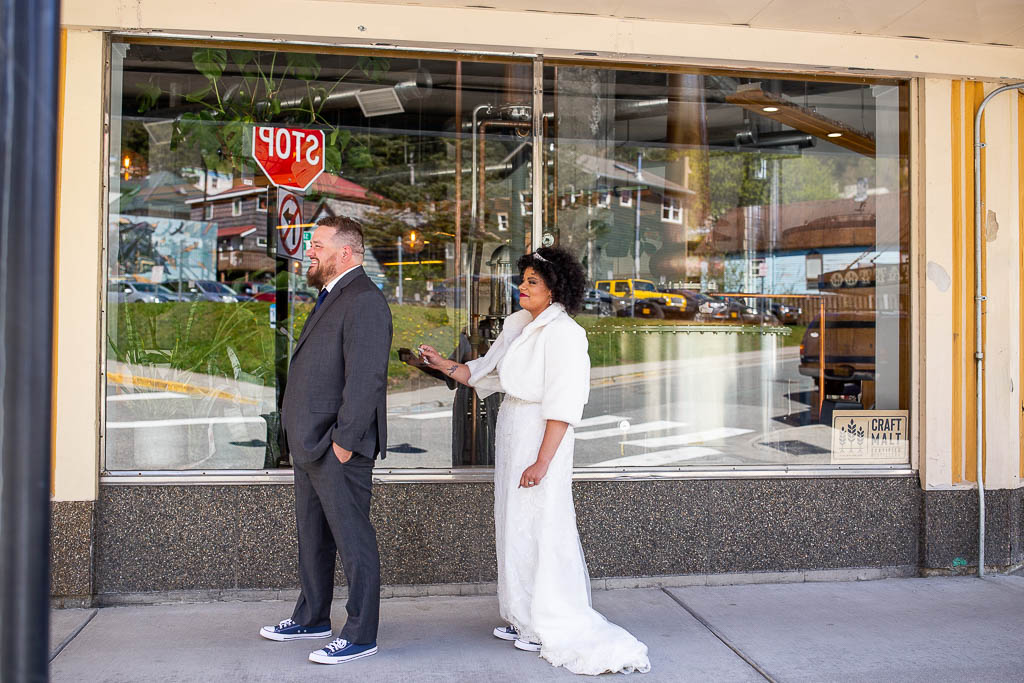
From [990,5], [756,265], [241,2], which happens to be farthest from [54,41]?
[756,265]

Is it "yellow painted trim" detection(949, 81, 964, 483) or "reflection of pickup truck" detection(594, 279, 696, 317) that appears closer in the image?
"yellow painted trim" detection(949, 81, 964, 483)

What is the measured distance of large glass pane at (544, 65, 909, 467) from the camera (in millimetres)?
5715

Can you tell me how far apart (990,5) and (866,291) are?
210cm

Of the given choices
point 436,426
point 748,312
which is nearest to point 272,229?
point 436,426

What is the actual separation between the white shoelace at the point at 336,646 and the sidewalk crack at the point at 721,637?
5.69 ft

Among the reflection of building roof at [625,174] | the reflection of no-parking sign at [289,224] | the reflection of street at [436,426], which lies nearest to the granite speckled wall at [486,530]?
the reflection of street at [436,426]

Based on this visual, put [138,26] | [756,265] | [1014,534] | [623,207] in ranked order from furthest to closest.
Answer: [756,265]
[623,207]
[1014,534]
[138,26]

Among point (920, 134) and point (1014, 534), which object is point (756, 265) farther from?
point (1014, 534)

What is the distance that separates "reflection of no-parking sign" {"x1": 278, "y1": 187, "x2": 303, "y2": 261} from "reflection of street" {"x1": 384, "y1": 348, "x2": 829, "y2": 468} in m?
1.32

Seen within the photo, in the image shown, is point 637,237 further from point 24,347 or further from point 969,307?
point 24,347

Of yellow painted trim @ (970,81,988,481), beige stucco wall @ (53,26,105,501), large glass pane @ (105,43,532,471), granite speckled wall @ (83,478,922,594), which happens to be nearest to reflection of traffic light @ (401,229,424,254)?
large glass pane @ (105,43,532,471)

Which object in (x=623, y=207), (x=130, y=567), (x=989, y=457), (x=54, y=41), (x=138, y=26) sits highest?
(x=138, y=26)

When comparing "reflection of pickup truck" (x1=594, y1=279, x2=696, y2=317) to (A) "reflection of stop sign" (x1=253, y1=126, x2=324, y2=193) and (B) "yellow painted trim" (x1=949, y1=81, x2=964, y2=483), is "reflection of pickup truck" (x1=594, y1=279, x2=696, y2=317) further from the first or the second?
(B) "yellow painted trim" (x1=949, y1=81, x2=964, y2=483)

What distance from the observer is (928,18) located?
16.6 feet
